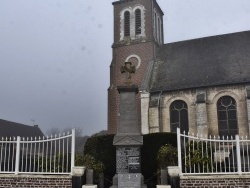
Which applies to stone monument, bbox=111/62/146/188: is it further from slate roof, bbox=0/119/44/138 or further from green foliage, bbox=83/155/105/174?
slate roof, bbox=0/119/44/138

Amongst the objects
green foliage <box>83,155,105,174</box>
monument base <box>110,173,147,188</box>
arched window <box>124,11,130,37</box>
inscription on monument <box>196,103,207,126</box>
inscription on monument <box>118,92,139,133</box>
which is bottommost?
monument base <box>110,173,147,188</box>

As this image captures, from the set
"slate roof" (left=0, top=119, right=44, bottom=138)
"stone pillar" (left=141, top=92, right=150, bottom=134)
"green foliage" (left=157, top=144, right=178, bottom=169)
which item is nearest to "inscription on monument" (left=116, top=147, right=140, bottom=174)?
"green foliage" (left=157, top=144, right=178, bottom=169)

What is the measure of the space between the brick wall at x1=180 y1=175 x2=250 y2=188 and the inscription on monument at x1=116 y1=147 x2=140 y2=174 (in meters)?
1.38

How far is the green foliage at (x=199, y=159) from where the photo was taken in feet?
29.5

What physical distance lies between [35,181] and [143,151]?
13.5 feet

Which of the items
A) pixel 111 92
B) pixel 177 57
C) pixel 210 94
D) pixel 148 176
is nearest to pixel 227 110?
pixel 210 94

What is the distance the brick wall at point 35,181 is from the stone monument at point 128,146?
1.39 metres

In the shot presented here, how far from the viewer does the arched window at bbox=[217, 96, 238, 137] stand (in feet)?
60.8

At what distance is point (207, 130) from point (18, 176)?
40.4 feet

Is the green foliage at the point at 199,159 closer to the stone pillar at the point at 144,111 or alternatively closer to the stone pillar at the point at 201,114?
the stone pillar at the point at 201,114

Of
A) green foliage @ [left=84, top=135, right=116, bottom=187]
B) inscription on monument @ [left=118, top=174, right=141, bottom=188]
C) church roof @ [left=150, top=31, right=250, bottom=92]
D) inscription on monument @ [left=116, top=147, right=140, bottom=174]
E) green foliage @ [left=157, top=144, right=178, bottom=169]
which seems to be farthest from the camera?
church roof @ [left=150, top=31, right=250, bottom=92]

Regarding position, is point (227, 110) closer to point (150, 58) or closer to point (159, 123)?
point (159, 123)

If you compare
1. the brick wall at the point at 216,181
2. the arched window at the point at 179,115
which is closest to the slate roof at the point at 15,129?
the arched window at the point at 179,115

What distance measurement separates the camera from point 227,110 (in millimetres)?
18859
